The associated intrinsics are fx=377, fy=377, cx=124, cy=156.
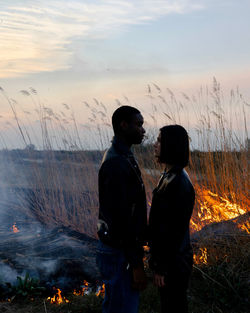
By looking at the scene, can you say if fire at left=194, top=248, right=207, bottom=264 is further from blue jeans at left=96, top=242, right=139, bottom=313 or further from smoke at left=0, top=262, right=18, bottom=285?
blue jeans at left=96, top=242, right=139, bottom=313

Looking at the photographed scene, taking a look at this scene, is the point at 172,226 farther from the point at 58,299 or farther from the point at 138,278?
the point at 58,299

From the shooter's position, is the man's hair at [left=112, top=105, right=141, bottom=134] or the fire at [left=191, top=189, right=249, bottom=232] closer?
the man's hair at [left=112, top=105, right=141, bottom=134]

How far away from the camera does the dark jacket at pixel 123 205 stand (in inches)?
77.6

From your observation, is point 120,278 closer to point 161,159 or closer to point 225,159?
point 161,159

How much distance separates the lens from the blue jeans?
2.03 metres

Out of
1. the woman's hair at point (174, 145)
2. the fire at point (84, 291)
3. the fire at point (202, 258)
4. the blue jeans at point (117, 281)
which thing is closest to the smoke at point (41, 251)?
the fire at point (84, 291)

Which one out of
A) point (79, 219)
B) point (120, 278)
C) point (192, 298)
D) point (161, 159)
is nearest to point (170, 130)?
point (161, 159)

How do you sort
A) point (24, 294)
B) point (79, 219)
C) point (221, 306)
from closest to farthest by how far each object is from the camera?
Answer: point (221, 306) < point (24, 294) < point (79, 219)

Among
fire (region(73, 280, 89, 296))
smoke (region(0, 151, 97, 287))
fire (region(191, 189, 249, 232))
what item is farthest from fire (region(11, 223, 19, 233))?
fire (region(191, 189, 249, 232))

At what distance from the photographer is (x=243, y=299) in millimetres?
3771

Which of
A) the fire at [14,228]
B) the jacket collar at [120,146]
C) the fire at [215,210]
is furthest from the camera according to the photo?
the fire at [14,228]

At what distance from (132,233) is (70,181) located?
5018mm

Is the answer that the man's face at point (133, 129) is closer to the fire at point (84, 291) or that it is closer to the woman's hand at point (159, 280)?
the woman's hand at point (159, 280)

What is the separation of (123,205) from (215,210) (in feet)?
12.8
